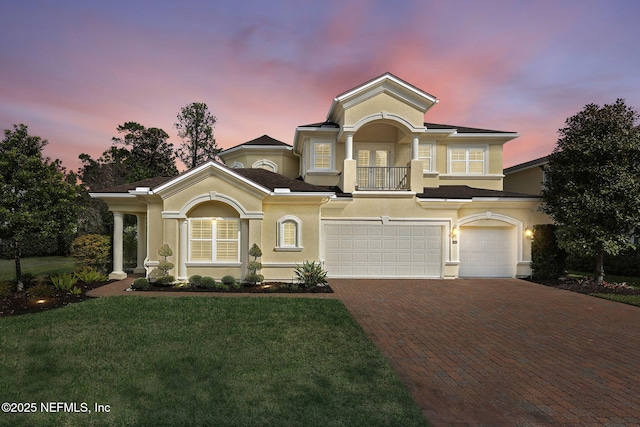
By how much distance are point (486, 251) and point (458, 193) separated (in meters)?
2.97

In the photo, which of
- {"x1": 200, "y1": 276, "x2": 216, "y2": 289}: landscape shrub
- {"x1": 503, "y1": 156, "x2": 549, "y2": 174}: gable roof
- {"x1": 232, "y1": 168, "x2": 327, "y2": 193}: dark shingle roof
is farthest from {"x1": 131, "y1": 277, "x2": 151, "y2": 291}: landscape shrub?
{"x1": 503, "y1": 156, "x2": 549, "y2": 174}: gable roof

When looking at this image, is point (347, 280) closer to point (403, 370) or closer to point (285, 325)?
point (285, 325)

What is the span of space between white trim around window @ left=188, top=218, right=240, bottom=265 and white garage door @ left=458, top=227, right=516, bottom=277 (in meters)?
10.0

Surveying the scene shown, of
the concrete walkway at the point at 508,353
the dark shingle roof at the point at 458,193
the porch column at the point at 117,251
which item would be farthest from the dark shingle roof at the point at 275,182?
the porch column at the point at 117,251

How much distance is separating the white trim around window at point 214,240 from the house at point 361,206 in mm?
38

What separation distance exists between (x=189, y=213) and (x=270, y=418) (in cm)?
975

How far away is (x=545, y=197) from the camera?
43.3 ft

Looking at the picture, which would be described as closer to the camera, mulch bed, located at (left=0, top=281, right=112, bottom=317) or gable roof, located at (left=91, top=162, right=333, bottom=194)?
mulch bed, located at (left=0, top=281, right=112, bottom=317)

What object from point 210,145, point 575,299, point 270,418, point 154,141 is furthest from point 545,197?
point 154,141

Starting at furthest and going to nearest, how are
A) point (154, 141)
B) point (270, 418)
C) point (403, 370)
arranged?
point (154, 141) < point (403, 370) < point (270, 418)

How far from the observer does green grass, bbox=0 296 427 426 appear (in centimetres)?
359

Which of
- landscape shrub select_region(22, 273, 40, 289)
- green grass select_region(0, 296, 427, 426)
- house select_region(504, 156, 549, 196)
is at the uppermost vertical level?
house select_region(504, 156, 549, 196)

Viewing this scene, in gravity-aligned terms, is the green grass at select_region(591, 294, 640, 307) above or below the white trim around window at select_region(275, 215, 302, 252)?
below

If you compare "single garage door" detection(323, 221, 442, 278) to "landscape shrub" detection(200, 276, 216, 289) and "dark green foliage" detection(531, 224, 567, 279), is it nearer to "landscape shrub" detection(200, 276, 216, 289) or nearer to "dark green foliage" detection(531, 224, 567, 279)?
"dark green foliage" detection(531, 224, 567, 279)
